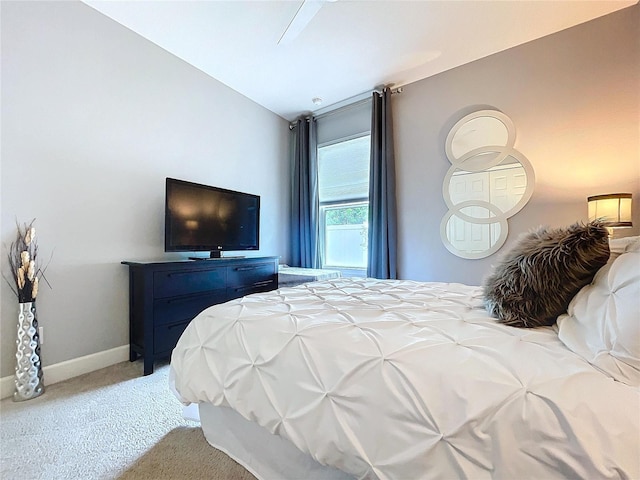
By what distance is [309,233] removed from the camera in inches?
155

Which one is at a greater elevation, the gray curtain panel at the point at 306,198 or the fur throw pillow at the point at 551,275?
the gray curtain panel at the point at 306,198

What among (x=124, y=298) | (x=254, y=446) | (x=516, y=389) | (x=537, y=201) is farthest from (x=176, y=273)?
(x=537, y=201)

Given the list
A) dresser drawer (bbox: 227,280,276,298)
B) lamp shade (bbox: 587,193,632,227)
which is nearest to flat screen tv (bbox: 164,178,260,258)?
dresser drawer (bbox: 227,280,276,298)

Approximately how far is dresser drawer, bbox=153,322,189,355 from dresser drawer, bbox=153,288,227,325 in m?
0.05

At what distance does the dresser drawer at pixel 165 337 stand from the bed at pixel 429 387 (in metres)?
1.12

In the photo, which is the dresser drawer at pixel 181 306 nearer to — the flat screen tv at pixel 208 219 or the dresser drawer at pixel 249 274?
the dresser drawer at pixel 249 274

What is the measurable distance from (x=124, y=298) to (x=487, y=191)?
358 cm

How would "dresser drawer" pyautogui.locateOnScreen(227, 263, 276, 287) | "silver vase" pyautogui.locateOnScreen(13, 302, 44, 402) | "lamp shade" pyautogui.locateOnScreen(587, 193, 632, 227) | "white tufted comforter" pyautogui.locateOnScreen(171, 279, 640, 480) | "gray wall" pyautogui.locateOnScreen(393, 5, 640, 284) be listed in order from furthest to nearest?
"dresser drawer" pyautogui.locateOnScreen(227, 263, 276, 287) < "gray wall" pyautogui.locateOnScreen(393, 5, 640, 284) < "lamp shade" pyautogui.locateOnScreen(587, 193, 632, 227) < "silver vase" pyautogui.locateOnScreen(13, 302, 44, 402) < "white tufted comforter" pyautogui.locateOnScreen(171, 279, 640, 480)

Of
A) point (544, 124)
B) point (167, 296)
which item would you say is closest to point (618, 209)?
point (544, 124)

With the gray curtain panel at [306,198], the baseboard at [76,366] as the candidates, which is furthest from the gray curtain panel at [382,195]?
the baseboard at [76,366]

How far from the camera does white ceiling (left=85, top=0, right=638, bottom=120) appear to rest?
218cm

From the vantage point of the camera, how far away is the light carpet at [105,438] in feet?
3.78

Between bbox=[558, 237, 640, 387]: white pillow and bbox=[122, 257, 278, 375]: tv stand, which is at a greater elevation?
bbox=[558, 237, 640, 387]: white pillow

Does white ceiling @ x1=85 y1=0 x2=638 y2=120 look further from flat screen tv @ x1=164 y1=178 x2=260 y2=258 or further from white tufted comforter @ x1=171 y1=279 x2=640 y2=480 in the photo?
white tufted comforter @ x1=171 y1=279 x2=640 y2=480
